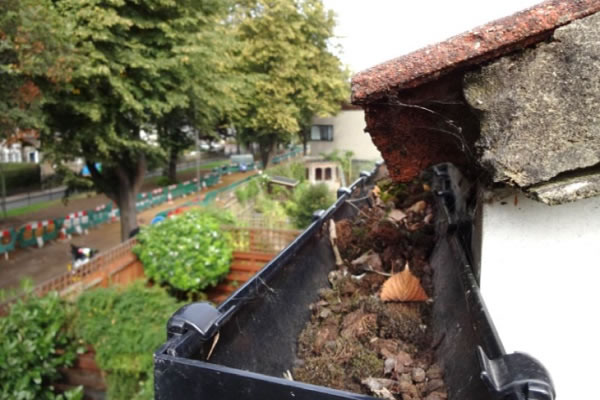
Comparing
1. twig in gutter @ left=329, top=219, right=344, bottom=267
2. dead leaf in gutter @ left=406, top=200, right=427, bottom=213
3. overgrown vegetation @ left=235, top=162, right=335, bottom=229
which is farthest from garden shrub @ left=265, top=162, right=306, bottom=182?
twig in gutter @ left=329, top=219, right=344, bottom=267

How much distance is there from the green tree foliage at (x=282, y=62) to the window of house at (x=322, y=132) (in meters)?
5.93

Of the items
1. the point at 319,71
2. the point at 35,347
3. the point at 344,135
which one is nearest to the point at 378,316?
the point at 35,347

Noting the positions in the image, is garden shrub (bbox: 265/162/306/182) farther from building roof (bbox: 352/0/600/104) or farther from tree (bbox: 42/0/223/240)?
building roof (bbox: 352/0/600/104)

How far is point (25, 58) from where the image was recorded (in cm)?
777

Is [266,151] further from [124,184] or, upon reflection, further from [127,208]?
[124,184]

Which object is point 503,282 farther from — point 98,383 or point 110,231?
point 110,231

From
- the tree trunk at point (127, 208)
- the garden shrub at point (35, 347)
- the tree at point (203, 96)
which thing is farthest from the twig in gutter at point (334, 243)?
the tree trunk at point (127, 208)

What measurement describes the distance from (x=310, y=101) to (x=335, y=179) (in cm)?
682

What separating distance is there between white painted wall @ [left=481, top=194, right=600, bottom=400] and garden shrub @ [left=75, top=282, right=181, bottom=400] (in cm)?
569

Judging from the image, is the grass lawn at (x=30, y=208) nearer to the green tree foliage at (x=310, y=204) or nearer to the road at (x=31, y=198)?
the road at (x=31, y=198)

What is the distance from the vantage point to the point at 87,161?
12.1m

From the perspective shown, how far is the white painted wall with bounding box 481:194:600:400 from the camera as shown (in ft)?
5.06

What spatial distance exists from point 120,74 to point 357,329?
10.8 meters

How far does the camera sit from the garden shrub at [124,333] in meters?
6.52
